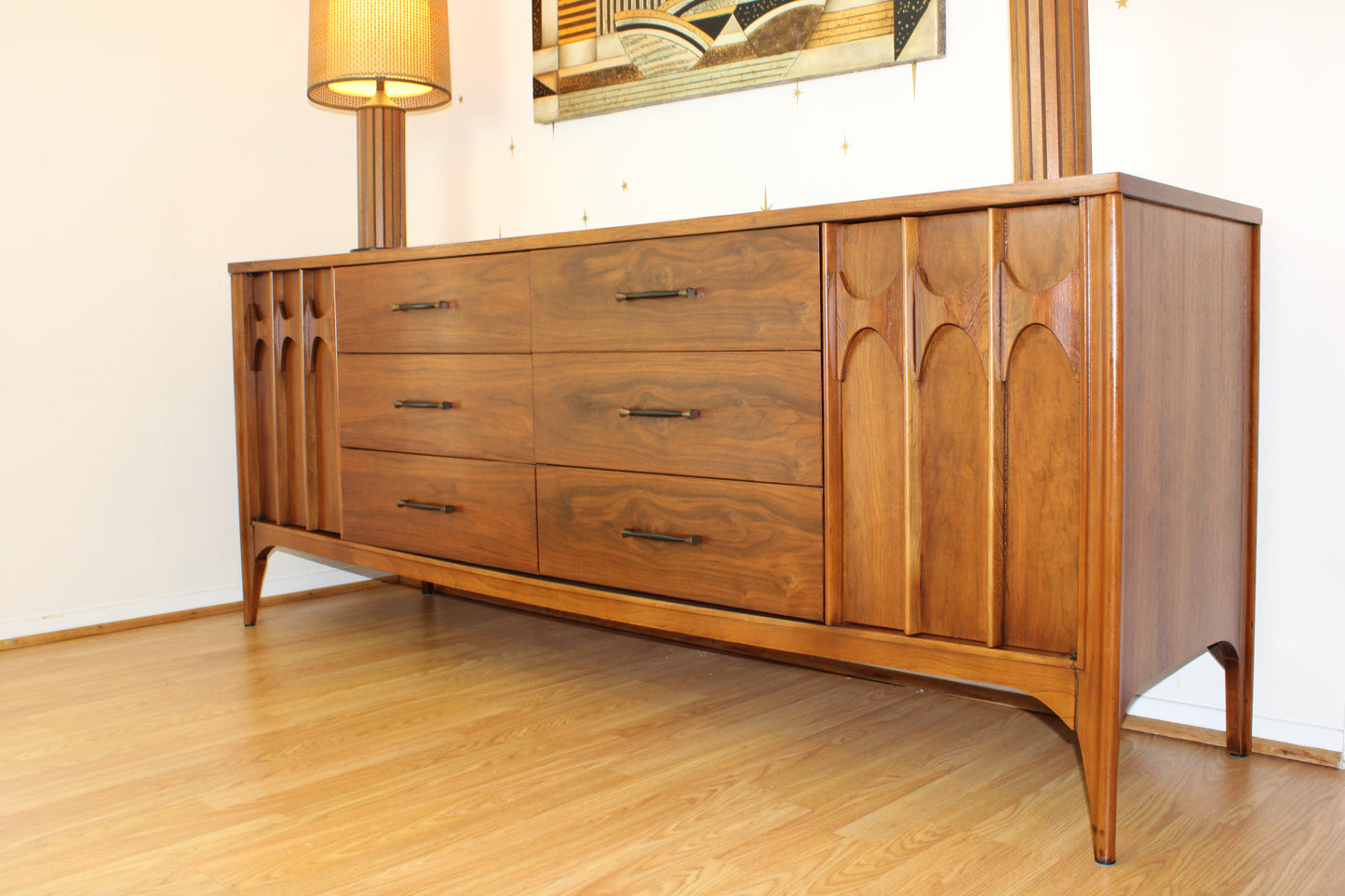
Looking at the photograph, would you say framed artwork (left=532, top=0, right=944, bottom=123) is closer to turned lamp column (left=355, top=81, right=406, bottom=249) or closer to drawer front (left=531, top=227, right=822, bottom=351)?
turned lamp column (left=355, top=81, right=406, bottom=249)

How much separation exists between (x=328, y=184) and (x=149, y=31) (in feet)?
1.59

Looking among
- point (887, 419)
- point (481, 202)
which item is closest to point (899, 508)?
point (887, 419)

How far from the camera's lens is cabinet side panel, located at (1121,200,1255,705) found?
1.17 meters

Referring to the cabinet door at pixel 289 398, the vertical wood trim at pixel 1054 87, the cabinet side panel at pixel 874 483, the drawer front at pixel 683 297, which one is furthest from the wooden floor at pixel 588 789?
the vertical wood trim at pixel 1054 87

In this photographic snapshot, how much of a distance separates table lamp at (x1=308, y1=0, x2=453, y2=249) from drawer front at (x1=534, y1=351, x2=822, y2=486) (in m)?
0.70

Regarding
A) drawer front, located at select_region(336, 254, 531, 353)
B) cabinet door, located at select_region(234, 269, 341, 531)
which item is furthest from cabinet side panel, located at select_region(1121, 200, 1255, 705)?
cabinet door, located at select_region(234, 269, 341, 531)

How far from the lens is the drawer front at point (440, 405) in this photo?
1738 millimetres

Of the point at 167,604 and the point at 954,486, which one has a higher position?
the point at 954,486

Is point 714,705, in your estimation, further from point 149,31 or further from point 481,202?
point 149,31

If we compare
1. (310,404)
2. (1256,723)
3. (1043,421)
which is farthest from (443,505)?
(1256,723)

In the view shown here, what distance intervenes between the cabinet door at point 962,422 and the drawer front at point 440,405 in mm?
597

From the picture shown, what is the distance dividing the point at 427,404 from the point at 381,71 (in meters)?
0.70

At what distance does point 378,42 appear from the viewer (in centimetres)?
210

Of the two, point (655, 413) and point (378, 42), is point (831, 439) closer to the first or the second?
point (655, 413)
